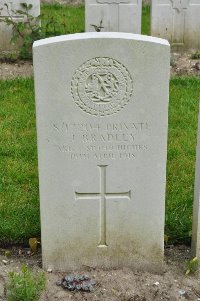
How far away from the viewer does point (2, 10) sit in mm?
8797

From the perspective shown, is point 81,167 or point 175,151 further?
point 175,151

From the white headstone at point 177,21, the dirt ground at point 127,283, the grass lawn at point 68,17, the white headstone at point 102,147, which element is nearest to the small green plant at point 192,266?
the dirt ground at point 127,283

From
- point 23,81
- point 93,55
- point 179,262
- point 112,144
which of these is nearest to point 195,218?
point 179,262

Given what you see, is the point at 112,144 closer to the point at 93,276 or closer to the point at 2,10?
the point at 93,276

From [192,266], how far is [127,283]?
0.43 metres

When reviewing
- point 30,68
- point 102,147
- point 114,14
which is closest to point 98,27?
point 114,14

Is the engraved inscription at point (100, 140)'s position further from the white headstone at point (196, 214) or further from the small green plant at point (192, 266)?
the small green plant at point (192, 266)

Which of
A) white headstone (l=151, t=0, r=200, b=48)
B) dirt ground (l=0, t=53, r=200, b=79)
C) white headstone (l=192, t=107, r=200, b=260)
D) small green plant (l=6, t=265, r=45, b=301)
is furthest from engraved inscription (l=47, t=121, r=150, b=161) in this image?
white headstone (l=151, t=0, r=200, b=48)

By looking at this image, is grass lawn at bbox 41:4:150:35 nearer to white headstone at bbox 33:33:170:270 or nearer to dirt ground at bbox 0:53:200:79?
dirt ground at bbox 0:53:200:79

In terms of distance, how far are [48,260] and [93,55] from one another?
1.34m

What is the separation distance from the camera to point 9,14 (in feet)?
28.8

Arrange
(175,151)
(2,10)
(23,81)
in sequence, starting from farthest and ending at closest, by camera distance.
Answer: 1. (2,10)
2. (23,81)
3. (175,151)

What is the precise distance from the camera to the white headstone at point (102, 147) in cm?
355

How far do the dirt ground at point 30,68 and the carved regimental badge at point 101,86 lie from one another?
173 inches
